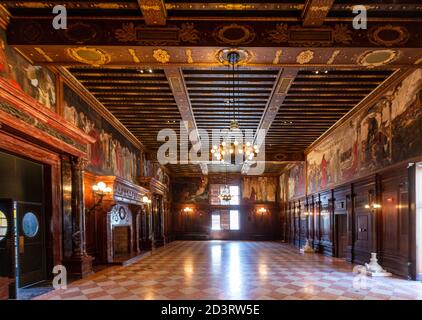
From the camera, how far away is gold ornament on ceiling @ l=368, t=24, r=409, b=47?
5719mm

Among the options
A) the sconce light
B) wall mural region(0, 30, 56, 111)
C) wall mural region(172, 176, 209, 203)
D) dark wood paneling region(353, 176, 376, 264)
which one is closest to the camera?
wall mural region(0, 30, 56, 111)

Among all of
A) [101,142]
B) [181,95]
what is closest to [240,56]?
[181,95]

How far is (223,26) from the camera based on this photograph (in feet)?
18.8

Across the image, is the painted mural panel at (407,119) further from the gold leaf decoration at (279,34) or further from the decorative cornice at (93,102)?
the decorative cornice at (93,102)

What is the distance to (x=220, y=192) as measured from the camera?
984 inches

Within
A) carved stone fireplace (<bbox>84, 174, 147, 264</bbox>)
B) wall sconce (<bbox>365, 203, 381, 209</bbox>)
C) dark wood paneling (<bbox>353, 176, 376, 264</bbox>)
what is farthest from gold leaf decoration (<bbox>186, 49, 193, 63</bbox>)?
wall sconce (<bbox>365, 203, 381, 209</bbox>)

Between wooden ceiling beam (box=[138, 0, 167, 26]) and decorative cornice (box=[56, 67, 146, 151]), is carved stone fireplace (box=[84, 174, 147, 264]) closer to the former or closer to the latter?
decorative cornice (box=[56, 67, 146, 151])

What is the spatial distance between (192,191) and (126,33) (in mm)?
19922

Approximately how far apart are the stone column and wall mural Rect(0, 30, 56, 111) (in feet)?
5.35

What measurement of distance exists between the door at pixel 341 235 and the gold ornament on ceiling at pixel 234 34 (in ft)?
30.0

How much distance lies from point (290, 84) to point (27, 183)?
6.80m

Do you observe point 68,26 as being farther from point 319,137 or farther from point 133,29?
point 319,137

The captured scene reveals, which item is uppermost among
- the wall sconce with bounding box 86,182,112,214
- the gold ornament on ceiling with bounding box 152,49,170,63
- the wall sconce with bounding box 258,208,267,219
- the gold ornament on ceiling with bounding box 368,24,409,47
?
the gold ornament on ceiling with bounding box 368,24,409,47

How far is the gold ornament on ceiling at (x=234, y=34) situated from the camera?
5.75 m
